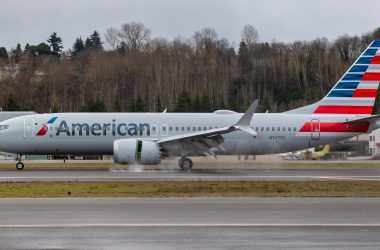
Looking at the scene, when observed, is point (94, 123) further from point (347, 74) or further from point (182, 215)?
point (182, 215)

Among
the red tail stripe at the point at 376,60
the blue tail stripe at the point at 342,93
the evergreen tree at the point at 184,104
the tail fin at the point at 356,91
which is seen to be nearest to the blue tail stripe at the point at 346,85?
the tail fin at the point at 356,91

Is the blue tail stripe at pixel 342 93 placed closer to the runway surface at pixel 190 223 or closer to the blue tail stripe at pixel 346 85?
the blue tail stripe at pixel 346 85

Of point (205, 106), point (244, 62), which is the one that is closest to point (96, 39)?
point (244, 62)

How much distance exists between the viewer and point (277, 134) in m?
40.4

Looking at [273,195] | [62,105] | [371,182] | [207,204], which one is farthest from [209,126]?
[62,105]

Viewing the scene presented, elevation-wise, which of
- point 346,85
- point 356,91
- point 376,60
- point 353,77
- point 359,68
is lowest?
point 356,91

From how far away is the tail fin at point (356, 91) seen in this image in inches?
1641

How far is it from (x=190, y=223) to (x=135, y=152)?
21536mm

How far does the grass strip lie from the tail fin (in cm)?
1329

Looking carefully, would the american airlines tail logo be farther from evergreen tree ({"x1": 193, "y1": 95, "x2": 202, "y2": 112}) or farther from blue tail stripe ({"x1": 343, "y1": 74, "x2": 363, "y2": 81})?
evergreen tree ({"x1": 193, "y1": 95, "x2": 202, "y2": 112})

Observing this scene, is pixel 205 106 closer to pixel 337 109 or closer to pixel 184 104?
pixel 184 104

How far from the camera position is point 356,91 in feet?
138

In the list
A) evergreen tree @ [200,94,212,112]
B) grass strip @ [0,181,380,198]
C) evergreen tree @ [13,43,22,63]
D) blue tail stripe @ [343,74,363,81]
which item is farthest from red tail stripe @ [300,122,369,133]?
evergreen tree @ [13,43,22,63]

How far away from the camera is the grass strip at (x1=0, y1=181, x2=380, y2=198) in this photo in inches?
898
